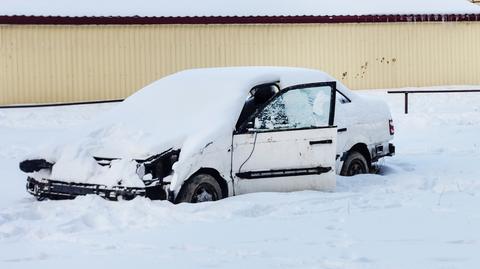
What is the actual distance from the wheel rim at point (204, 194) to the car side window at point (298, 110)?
847 millimetres

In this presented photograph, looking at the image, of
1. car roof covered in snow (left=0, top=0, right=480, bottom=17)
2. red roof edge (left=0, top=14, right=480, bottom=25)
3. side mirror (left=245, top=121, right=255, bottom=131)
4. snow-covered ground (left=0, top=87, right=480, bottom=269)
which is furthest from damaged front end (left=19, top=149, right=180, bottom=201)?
car roof covered in snow (left=0, top=0, right=480, bottom=17)

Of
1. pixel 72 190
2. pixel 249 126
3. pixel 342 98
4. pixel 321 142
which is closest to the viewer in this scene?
pixel 72 190

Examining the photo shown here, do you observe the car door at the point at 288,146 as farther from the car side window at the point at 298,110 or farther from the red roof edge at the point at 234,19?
the red roof edge at the point at 234,19

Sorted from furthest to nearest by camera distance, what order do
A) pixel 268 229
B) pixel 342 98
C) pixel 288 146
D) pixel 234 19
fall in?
pixel 234 19
pixel 342 98
pixel 288 146
pixel 268 229

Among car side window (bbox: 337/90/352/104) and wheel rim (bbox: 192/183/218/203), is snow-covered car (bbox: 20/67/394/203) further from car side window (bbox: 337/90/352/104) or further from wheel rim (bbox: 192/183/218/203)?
car side window (bbox: 337/90/352/104)

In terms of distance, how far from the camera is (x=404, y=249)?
6.86m

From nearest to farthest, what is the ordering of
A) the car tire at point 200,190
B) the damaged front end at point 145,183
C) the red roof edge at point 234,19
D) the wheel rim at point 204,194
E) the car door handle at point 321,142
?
the damaged front end at point 145,183
the car tire at point 200,190
the wheel rim at point 204,194
the car door handle at point 321,142
the red roof edge at point 234,19

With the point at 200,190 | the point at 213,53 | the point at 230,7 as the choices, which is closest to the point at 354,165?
the point at 200,190

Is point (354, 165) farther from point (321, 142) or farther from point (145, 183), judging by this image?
point (145, 183)

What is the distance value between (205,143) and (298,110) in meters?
1.44

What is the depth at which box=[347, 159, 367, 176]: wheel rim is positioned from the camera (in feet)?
35.8

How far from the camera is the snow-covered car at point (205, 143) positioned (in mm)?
8492

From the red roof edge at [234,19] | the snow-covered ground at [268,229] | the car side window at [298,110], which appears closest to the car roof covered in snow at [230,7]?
the red roof edge at [234,19]

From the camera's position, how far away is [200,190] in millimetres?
8734
